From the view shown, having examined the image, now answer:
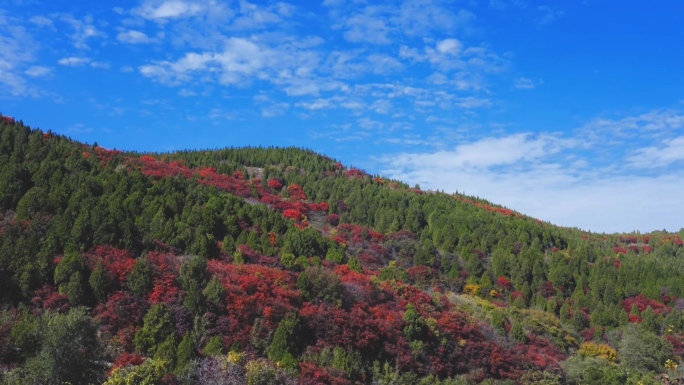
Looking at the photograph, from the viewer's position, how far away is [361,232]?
7806cm

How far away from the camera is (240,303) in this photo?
2988 cm

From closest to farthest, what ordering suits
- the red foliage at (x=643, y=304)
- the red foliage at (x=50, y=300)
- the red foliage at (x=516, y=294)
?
Result: the red foliage at (x=50, y=300)
the red foliage at (x=643, y=304)
the red foliage at (x=516, y=294)

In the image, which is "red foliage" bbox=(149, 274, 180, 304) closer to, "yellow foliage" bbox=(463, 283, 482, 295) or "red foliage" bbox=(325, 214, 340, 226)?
"yellow foliage" bbox=(463, 283, 482, 295)

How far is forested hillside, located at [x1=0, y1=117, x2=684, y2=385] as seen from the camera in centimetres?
2405

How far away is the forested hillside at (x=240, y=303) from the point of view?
24047mm

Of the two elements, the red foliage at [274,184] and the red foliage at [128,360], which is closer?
the red foliage at [128,360]

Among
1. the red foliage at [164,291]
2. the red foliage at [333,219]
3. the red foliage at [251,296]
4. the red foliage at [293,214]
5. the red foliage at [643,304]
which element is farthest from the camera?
the red foliage at [333,219]

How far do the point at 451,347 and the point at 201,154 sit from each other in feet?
305

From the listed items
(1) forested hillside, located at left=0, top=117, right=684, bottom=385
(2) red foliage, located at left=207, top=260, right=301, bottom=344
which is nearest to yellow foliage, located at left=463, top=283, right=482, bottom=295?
(1) forested hillside, located at left=0, top=117, right=684, bottom=385

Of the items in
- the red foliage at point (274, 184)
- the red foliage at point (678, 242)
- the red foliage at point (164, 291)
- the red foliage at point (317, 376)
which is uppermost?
the red foliage at point (274, 184)

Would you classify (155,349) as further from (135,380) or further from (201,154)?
(201,154)

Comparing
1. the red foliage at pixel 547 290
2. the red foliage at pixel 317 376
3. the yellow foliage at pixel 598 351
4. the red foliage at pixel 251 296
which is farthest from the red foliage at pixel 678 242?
the red foliage at pixel 317 376

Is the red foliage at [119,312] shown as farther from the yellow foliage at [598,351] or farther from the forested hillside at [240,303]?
the yellow foliage at [598,351]

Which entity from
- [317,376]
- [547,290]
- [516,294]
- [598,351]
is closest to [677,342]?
[598,351]
